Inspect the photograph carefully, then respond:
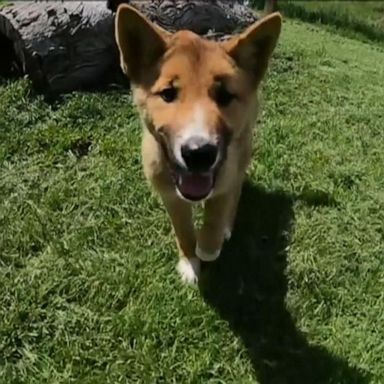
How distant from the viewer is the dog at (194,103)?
10.8 feet

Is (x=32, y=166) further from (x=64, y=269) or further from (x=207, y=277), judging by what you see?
(x=207, y=277)

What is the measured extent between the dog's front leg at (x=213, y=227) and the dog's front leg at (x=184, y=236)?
5cm

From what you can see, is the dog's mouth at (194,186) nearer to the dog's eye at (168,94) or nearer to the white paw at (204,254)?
the dog's eye at (168,94)

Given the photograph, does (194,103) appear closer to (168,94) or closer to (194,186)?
(168,94)

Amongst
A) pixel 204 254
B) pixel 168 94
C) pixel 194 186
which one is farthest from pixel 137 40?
pixel 204 254

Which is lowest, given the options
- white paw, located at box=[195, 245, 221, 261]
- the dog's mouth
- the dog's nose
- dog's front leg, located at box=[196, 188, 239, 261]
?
white paw, located at box=[195, 245, 221, 261]

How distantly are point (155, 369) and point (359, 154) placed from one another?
232 centimetres

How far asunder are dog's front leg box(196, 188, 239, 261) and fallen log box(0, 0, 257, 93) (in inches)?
71.7

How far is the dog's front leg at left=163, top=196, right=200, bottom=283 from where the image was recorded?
3992 mm

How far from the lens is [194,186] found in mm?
3512

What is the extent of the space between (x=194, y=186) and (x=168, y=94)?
1.37 feet

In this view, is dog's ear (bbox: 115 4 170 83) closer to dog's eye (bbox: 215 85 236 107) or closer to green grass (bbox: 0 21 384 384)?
dog's eye (bbox: 215 85 236 107)

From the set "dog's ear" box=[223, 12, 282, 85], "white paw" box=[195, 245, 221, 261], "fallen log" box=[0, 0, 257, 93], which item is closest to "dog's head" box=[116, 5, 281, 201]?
"dog's ear" box=[223, 12, 282, 85]

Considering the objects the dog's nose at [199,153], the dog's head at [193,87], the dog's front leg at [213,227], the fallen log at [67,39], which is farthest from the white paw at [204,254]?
the fallen log at [67,39]
